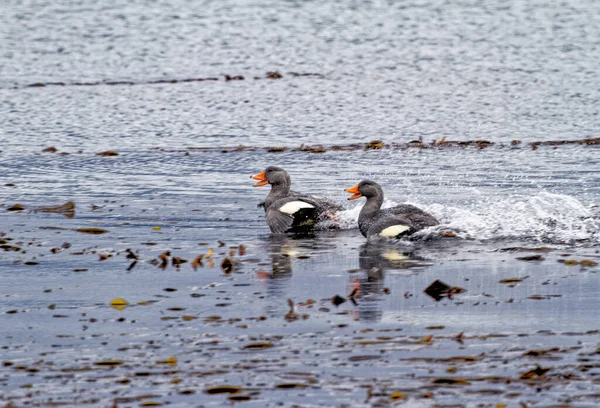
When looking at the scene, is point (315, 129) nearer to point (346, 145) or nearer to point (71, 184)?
point (346, 145)

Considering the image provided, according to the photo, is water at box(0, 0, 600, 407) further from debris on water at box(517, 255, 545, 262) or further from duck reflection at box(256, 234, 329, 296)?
debris on water at box(517, 255, 545, 262)

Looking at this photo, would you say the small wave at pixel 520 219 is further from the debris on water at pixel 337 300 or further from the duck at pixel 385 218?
the debris on water at pixel 337 300

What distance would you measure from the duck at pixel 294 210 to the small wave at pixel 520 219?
26cm

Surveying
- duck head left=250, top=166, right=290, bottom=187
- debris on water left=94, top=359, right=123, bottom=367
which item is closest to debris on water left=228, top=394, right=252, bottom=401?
debris on water left=94, top=359, right=123, bottom=367

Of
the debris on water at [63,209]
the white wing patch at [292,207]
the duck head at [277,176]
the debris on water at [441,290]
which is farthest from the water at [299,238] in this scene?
the duck head at [277,176]

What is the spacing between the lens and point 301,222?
Result: 1512cm

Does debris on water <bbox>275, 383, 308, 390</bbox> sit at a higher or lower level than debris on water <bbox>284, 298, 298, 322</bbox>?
lower

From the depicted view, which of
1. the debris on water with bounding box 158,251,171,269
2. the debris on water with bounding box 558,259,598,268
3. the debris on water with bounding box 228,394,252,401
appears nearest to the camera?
the debris on water with bounding box 228,394,252,401

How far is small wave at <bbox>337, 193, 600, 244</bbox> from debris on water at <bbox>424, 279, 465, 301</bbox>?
260 cm

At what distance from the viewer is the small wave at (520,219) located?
45.4 ft

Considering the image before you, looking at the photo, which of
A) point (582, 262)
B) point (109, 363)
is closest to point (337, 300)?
point (109, 363)

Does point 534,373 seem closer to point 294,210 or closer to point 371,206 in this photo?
point 371,206

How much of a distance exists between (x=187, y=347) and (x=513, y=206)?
6948 mm

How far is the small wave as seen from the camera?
13.8 meters
